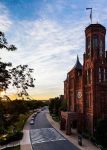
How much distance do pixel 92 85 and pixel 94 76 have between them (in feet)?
5.36

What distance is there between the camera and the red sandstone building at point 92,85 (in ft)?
159

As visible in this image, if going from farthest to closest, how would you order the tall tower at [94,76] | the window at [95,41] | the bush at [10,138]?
the window at [95,41] → the tall tower at [94,76] → the bush at [10,138]

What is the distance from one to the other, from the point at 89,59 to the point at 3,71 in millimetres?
35910

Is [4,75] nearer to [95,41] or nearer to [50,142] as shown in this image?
[50,142]

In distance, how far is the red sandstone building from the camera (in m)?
48.4

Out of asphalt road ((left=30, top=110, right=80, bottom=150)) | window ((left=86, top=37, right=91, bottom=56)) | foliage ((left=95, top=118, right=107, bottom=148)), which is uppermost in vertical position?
window ((left=86, top=37, right=91, bottom=56))

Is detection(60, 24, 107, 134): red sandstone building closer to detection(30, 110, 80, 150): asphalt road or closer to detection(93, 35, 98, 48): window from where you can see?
detection(93, 35, 98, 48): window

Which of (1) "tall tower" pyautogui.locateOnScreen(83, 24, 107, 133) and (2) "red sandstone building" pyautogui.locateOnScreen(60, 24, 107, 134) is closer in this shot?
(1) "tall tower" pyautogui.locateOnScreen(83, 24, 107, 133)

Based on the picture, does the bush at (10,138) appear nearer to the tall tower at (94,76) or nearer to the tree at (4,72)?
the tall tower at (94,76)

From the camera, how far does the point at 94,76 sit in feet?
161

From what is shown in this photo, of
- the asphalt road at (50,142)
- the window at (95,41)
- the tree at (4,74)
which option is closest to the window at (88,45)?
the window at (95,41)

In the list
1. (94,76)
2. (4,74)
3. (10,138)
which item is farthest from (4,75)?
(94,76)

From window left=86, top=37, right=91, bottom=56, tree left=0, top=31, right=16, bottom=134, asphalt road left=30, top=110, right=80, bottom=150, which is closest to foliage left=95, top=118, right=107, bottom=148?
asphalt road left=30, top=110, right=80, bottom=150

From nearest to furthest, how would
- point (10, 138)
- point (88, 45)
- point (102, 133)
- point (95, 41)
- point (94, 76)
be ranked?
point (102, 133)
point (10, 138)
point (94, 76)
point (95, 41)
point (88, 45)
